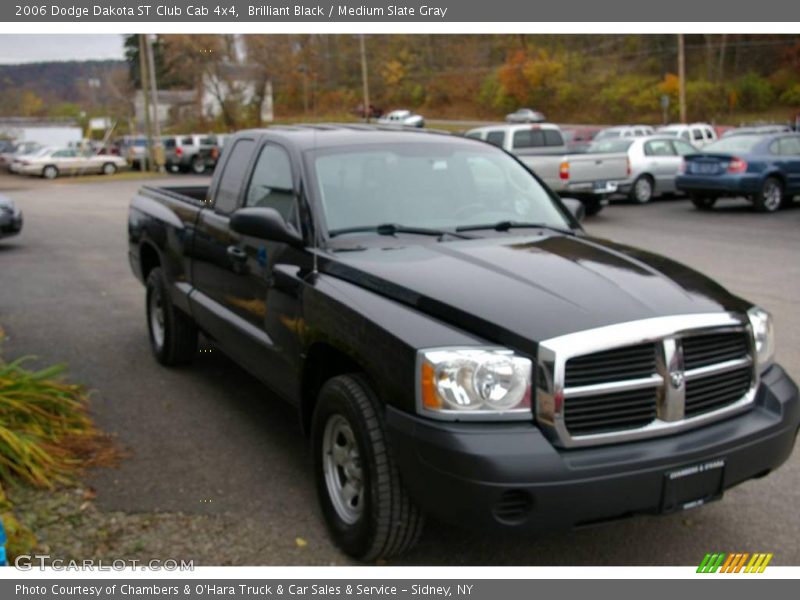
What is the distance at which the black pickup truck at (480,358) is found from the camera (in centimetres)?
324

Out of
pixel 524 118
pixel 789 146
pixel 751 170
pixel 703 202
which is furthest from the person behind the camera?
pixel 524 118

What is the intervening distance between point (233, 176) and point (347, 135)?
1.02 meters

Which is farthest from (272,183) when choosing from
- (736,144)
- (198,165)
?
(198,165)

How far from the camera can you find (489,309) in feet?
11.5

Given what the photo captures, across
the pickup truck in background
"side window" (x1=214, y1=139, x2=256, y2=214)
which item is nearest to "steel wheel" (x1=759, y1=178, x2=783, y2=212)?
the pickup truck in background

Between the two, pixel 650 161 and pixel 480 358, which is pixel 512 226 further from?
pixel 650 161

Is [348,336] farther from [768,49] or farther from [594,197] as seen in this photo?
[768,49]

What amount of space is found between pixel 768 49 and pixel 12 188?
5096 centimetres

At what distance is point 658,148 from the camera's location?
2058 centimetres

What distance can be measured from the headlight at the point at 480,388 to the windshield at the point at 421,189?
1.52m

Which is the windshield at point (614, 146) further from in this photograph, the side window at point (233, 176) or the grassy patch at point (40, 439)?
the grassy patch at point (40, 439)

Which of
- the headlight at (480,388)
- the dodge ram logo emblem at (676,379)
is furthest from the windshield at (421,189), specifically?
the dodge ram logo emblem at (676,379)

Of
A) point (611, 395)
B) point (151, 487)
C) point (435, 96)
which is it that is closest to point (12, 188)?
point (151, 487)
